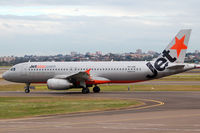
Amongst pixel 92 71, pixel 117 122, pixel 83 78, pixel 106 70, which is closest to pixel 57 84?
pixel 83 78

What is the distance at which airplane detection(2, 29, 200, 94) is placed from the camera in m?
47.3

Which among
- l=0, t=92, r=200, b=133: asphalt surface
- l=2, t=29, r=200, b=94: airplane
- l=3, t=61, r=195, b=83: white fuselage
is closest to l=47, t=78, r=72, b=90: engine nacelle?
l=2, t=29, r=200, b=94: airplane

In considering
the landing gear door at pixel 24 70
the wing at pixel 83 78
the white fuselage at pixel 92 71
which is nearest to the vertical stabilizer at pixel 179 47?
the white fuselage at pixel 92 71

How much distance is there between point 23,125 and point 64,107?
31.1 ft

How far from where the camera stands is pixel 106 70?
1939 inches

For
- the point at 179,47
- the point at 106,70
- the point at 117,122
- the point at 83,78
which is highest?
the point at 179,47

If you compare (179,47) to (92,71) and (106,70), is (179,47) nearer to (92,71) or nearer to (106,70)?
(106,70)

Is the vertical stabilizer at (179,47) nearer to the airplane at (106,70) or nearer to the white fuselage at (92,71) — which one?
the airplane at (106,70)

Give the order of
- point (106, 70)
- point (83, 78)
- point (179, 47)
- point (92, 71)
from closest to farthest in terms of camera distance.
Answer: point (83, 78), point (179, 47), point (106, 70), point (92, 71)

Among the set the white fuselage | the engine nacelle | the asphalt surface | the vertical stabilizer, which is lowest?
the asphalt surface

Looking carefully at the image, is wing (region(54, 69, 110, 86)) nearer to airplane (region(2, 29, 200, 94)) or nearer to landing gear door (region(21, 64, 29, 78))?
airplane (region(2, 29, 200, 94))

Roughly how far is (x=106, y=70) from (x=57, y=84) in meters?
6.36

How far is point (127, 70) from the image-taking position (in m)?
48.5

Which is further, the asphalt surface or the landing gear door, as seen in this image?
the landing gear door
